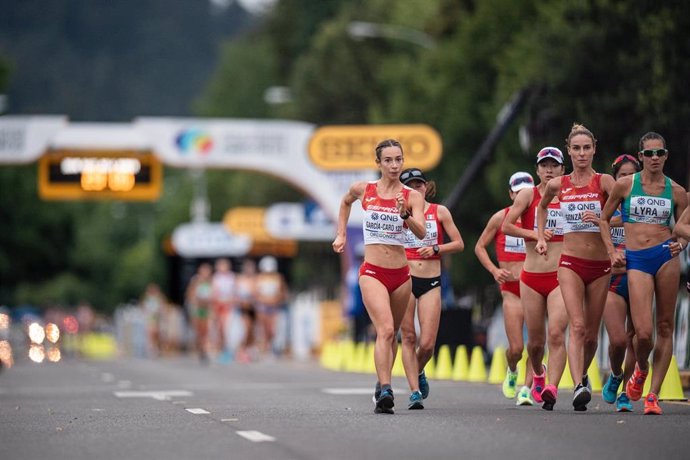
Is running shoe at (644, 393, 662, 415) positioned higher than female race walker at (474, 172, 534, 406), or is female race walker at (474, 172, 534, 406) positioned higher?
female race walker at (474, 172, 534, 406)

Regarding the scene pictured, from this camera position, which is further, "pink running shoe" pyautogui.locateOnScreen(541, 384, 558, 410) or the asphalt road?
"pink running shoe" pyautogui.locateOnScreen(541, 384, 558, 410)

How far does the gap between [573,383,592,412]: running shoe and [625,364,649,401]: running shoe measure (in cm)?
63

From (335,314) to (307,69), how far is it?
3505 cm

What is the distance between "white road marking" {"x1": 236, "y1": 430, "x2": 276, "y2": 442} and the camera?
38.5ft

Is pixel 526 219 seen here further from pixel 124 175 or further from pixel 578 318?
pixel 124 175

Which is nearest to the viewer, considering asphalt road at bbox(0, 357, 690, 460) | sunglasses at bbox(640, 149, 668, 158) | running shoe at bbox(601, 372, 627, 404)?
asphalt road at bbox(0, 357, 690, 460)

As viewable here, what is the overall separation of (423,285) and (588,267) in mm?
2063

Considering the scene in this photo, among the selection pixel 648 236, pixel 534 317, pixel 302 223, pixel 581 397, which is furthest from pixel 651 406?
pixel 302 223

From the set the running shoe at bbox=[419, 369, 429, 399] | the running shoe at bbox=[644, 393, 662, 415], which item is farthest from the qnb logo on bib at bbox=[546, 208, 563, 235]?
the running shoe at bbox=[419, 369, 429, 399]

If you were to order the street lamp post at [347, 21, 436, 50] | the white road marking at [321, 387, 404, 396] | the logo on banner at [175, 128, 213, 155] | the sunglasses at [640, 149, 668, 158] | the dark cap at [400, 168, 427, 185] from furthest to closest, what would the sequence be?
the street lamp post at [347, 21, 436, 50] < the logo on banner at [175, 128, 213, 155] < the white road marking at [321, 387, 404, 396] < the dark cap at [400, 168, 427, 185] < the sunglasses at [640, 149, 668, 158]

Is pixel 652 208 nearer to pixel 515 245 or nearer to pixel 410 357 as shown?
pixel 410 357

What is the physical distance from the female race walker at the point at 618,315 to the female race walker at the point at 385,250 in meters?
1.76

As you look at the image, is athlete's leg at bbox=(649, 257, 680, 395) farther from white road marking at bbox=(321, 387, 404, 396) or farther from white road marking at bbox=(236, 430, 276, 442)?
white road marking at bbox=(321, 387, 404, 396)

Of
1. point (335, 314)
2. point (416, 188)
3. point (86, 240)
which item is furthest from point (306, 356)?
point (86, 240)
